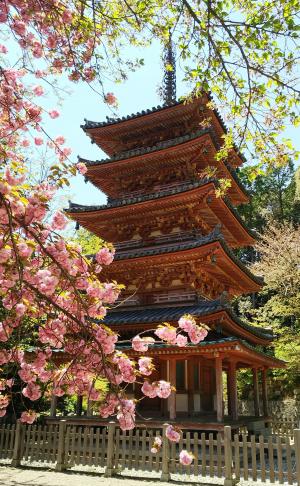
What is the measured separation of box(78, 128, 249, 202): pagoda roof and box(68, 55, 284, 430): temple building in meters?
0.04

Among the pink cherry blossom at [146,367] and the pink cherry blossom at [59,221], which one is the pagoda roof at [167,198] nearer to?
the pink cherry blossom at [59,221]

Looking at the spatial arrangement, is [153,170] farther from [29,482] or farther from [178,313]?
[29,482]

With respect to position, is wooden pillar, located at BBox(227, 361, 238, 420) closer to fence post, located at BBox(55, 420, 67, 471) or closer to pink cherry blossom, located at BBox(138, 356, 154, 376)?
fence post, located at BBox(55, 420, 67, 471)

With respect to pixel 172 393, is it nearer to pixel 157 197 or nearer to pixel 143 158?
pixel 157 197

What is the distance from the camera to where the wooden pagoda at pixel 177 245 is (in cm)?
1205

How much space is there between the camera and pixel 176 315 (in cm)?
1194

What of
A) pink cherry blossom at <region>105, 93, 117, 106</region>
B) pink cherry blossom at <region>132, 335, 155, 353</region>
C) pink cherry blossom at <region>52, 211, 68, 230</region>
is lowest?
pink cherry blossom at <region>132, 335, 155, 353</region>

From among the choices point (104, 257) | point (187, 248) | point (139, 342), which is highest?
point (187, 248)

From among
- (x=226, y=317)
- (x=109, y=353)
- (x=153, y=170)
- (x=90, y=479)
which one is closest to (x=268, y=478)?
(x=90, y=479)

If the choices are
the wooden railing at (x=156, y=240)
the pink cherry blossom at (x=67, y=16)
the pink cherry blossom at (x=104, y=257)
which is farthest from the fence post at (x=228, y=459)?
the pink cherry blossom at (x=67, y=16)

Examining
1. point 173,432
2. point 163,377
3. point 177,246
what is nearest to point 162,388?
point 173,432

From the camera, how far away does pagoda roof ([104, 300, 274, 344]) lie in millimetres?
11539

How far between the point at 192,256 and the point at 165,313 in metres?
1.93

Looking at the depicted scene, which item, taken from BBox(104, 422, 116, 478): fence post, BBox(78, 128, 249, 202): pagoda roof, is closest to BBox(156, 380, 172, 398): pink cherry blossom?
BBox(104, 422, 116, 478): fence post
